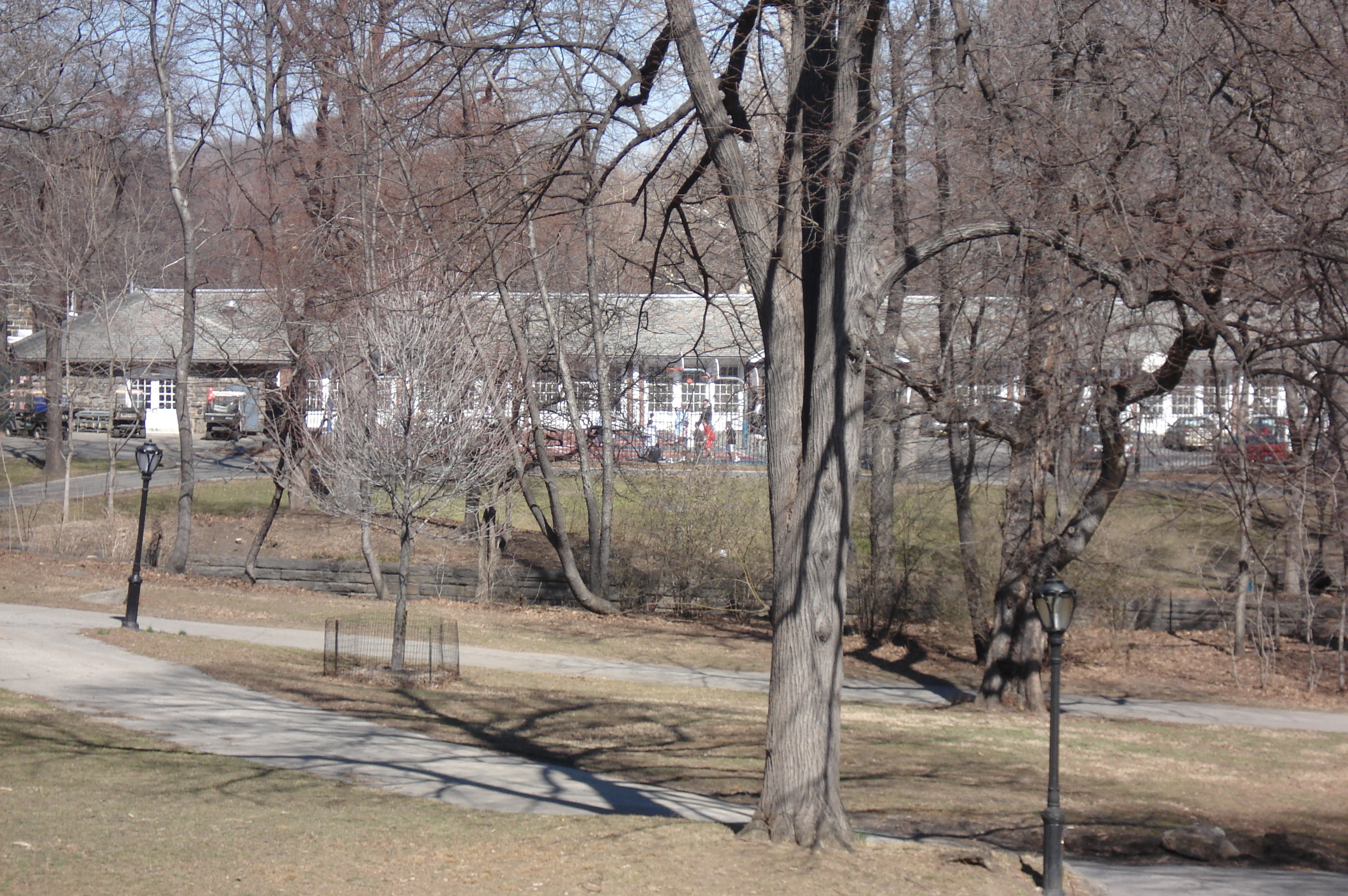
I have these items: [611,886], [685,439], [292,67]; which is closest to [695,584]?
[685,439]

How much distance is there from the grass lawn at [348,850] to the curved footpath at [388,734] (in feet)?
2.85

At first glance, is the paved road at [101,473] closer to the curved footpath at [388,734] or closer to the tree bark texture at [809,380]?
the curved footpath at [388,734]

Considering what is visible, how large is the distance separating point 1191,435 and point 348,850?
25501 millimetres

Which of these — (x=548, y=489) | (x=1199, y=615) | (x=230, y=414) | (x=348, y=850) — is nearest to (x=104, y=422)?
(x=230, y=414)

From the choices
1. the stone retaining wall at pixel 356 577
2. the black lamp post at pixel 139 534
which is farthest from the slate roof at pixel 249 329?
the black lamp post at pixel 139 534

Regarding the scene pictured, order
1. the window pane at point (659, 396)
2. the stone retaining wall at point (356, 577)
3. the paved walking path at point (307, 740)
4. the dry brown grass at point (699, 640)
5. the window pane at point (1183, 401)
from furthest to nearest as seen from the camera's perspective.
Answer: the window pane at point (659, 396) < the stone retaining wall at point (356, 577) < the window pane at point (1183, 401) < the dry brown grass at point (699, 640) < the paved walking path at point (307, 740)

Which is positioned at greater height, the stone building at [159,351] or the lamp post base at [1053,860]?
the stone building at [159,351]

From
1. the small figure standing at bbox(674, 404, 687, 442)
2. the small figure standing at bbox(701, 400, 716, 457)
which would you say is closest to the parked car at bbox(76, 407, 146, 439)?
the small figure standing at bbox(674, 404, 687, 442)

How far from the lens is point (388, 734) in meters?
11.7

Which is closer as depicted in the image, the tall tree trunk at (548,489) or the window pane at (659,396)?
the tall tree trunk at (548,489)

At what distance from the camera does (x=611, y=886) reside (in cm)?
653

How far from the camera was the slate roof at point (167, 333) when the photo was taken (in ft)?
88.2

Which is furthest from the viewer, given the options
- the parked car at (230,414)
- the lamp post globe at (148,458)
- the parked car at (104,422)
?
the parked car at (230,414)

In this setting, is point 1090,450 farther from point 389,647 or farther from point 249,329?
point 249,329
